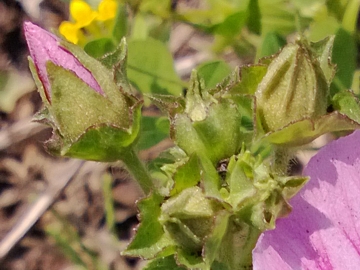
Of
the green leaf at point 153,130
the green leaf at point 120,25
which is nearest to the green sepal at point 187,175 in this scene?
the green leaf at point 153,130

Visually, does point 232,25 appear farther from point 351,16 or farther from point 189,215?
point 189,215

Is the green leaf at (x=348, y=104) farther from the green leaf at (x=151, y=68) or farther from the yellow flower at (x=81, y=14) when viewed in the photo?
the yellow flower at (x=81, y=14)

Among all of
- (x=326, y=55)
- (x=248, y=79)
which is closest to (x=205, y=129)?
(x=248, y=79)

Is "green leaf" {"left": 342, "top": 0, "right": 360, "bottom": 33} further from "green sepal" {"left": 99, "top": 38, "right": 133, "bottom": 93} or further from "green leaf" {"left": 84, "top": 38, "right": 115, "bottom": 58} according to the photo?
"green sepal" {"left": 99, "top": 38, "right": 133, "bottom": 93}

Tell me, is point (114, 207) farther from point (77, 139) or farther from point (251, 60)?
point (77, 139)

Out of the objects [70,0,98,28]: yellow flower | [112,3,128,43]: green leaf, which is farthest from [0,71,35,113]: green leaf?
[112,3,128,43]: green leaf

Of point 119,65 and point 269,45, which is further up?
point 119,65
